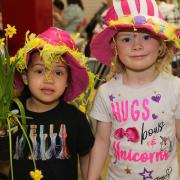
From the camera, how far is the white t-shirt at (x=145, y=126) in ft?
5.57

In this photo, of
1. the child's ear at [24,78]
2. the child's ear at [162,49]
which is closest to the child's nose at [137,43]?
the child's ear at [162,49]

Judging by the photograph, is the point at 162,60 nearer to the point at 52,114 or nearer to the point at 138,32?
the point at 138,32

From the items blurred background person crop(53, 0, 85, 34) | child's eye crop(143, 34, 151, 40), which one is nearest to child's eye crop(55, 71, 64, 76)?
child's eye crop(143, 34, 151, 40)

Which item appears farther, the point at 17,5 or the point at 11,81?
the point at 17,5

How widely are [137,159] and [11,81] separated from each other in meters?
0.62

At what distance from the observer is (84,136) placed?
67.7 inches

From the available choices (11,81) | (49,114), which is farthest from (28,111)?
(11,81)

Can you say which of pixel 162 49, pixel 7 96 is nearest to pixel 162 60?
pixel 162 49

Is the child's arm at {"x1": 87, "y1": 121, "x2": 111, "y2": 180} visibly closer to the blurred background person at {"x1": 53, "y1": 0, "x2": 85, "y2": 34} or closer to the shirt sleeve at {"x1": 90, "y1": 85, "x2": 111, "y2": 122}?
the shirt sleeve at {"x1": 90, "y1": 85, "x2": 111, "y2": 122}

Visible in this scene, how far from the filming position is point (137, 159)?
170 centimetres

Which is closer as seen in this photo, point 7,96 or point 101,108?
point 7,96

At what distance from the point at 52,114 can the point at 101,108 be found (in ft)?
0.72

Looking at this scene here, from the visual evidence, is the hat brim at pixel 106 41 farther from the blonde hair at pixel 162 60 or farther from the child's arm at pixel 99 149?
the child's arm at pixel 99 149

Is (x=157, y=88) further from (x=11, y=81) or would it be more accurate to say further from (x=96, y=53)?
(x=11, y=81)
